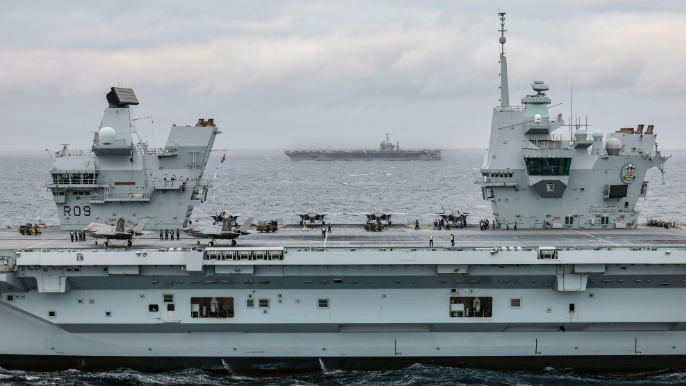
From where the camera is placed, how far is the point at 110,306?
26.0m

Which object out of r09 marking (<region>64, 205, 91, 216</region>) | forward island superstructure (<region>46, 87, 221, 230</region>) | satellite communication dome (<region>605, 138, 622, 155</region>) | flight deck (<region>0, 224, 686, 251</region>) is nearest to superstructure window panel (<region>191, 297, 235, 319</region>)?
flight deck (<region>0, 224, 686, 251</region>)

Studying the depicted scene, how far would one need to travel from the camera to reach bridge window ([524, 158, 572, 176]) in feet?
104

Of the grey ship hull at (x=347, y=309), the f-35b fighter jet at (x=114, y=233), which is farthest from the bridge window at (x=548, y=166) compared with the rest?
the f-35b fighter jet at (x=114, y=233)

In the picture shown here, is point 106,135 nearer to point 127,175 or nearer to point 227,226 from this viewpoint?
point 127,175

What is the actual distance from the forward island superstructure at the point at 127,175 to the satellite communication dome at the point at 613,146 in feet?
67.1

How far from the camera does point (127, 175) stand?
1302 inches

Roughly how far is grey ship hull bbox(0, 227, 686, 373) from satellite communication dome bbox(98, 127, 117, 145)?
7.98 metres

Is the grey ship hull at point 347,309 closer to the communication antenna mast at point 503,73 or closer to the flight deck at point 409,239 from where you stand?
the flight deck at point 409,239

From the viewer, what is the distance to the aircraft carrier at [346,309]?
25297mm

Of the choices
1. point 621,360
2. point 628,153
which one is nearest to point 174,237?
point 621,360

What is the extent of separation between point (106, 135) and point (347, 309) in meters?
15.5

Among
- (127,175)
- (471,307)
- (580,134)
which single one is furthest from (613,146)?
(127,175)

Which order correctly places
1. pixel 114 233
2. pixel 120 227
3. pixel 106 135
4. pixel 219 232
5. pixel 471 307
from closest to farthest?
pixel 471 307, pixel 219 232, pixel 114 233, pixel 120 227, pixel 106 135

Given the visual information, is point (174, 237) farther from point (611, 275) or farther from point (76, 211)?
point (611, 275)
